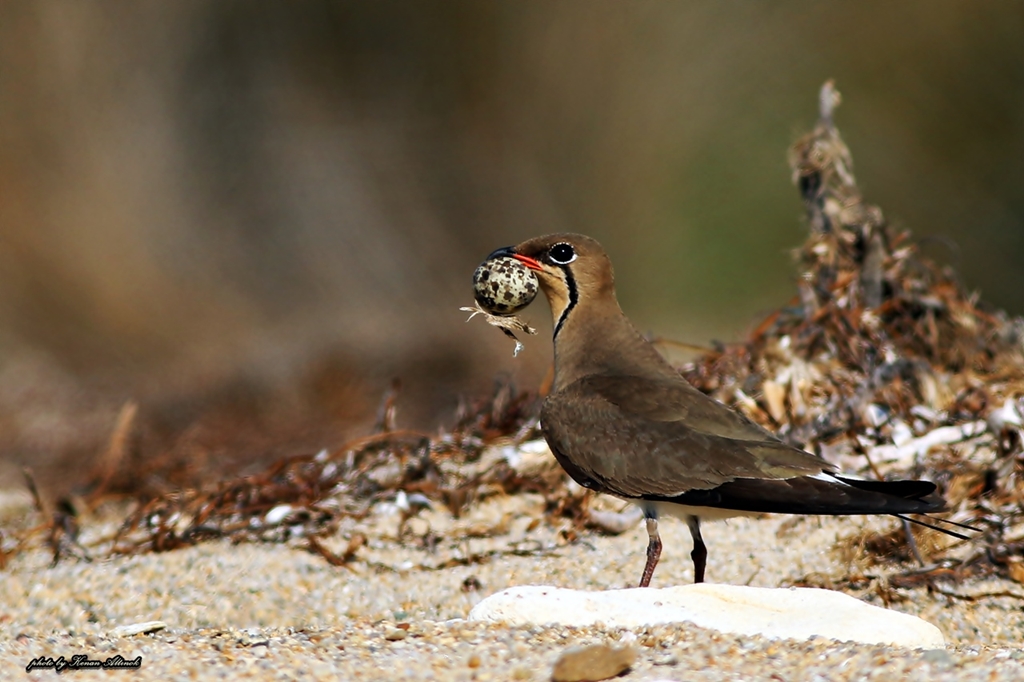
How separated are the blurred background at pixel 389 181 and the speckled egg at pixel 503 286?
2.52 metres

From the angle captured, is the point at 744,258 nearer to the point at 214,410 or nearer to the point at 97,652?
the point at 214,410

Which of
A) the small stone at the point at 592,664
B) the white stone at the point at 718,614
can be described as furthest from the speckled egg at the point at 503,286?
the small stone at the point at 592,664

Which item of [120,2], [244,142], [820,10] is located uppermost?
[820,10]

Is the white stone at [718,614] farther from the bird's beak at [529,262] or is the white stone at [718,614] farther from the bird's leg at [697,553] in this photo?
the bird's beak at [529,262]

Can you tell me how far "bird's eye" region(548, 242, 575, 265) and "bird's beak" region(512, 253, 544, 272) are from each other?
0.05m

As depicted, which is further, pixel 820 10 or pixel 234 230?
pixel 820 10

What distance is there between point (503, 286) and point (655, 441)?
0.67 metres

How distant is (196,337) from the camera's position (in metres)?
9.17

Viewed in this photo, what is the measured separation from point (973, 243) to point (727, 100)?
3.60 metres

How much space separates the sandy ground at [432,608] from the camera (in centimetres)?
255

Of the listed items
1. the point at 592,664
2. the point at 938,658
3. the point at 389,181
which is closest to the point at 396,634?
the point at 592,664

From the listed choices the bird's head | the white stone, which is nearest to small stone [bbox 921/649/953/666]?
the white stone

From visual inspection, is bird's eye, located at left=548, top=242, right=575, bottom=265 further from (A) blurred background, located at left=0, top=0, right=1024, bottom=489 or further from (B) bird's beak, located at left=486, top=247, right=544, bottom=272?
(A) blurred background, located at left=0, top=0, right=1024, bottom=489

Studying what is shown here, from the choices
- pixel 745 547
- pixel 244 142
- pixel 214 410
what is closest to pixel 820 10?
pixel 244 142
